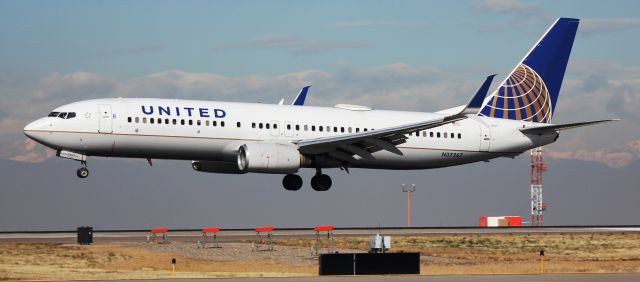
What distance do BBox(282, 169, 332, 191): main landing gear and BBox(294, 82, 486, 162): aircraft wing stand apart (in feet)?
9.30

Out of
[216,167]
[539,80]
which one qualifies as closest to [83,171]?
[216,167]

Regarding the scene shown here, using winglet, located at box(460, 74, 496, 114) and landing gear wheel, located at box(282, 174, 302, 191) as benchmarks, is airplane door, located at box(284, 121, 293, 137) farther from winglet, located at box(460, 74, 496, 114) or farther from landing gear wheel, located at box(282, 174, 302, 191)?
winglet, located at box(460, 74, 496, 114)

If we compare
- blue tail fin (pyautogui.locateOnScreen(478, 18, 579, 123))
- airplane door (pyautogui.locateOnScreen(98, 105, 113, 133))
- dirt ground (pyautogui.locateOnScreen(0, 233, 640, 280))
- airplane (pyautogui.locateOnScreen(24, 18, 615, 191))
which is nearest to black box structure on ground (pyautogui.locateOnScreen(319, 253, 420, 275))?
dirt ground (pyautogui.locateOnScreen(0, 233, 640, 280))

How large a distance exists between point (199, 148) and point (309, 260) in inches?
418

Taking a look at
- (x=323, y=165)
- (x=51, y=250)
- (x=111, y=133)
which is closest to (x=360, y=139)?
(x=323, y=165)

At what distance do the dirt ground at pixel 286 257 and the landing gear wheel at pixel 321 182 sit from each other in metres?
5.33

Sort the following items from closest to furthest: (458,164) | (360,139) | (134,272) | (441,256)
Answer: (134,272) < (441,256) < (360,139) < (458,164)

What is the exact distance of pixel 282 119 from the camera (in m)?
67.4

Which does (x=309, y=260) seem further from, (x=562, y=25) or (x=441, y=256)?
(x=562, y=25)

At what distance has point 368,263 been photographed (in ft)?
158

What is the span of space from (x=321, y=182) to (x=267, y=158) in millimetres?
7822

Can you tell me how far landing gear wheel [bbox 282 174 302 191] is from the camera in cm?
7200

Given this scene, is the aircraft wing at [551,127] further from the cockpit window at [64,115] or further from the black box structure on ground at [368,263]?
the cockpit window at [64,115]

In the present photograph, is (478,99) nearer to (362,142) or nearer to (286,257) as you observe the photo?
(362,142)
